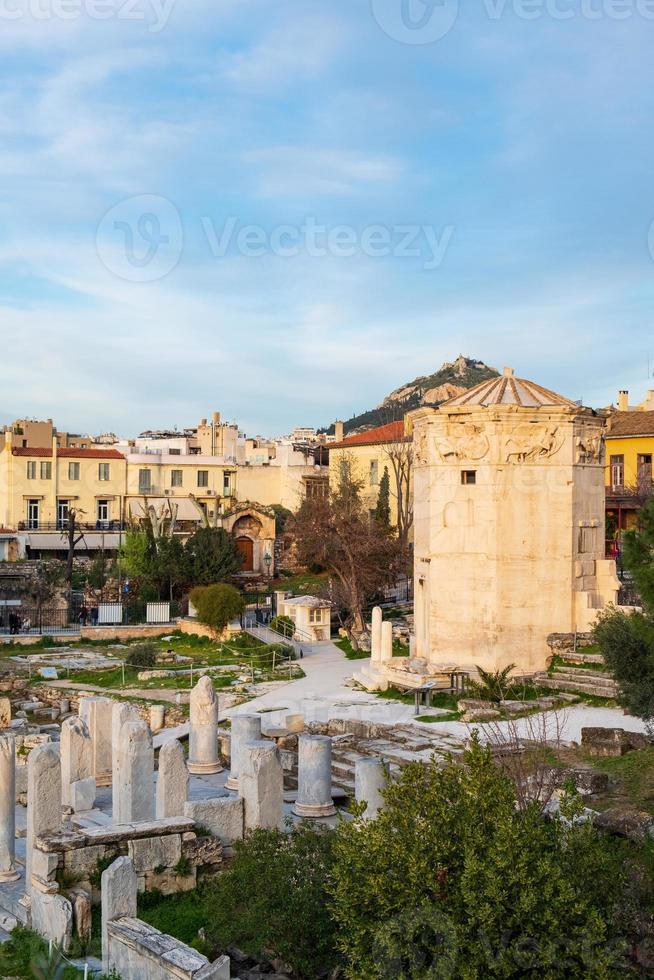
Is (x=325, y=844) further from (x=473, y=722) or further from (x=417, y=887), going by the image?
(x=473, y=722)

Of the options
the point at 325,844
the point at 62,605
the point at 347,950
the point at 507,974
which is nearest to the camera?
the point at 507,974

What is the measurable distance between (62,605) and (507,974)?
29544mm

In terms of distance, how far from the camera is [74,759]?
12.5 meters

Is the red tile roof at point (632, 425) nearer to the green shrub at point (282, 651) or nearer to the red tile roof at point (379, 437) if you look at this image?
the red tile roof at point (379, 437)

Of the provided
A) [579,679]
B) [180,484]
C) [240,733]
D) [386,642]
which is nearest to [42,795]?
[240,733]

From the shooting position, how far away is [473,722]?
667 inches

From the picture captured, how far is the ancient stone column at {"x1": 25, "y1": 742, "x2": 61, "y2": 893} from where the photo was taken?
33.6 feet

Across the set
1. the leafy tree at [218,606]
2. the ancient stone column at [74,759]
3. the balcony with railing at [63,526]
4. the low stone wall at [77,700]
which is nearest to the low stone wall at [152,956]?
the ancient stone column at [74,759]

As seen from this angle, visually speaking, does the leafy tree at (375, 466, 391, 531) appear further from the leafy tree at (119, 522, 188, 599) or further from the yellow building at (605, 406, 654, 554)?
the leafy tree at (119, 522, 188, 599)

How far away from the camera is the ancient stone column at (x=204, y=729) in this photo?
14.0 meters

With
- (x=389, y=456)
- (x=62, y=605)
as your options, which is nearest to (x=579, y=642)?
(x=62, y=605)

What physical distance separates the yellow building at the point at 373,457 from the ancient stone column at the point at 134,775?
37484mm

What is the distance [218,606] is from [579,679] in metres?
13.1

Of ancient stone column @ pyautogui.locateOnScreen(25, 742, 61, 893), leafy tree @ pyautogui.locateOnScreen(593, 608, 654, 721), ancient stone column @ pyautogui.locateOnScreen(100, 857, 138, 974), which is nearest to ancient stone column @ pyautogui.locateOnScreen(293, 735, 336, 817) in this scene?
ancient stone column @ pyautogui.locateOnScreen(25, 742, 61, 893)
